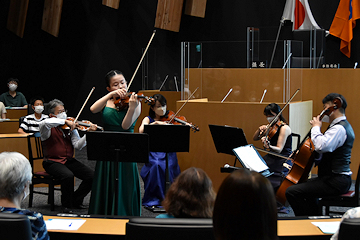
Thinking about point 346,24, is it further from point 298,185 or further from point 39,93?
point 39,93

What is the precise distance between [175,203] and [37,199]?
3450 millimetres

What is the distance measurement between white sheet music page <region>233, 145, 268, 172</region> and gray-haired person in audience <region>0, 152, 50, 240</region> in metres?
2.14

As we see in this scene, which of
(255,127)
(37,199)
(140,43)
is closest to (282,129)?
(255,127)

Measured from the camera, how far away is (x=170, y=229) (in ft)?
4.70

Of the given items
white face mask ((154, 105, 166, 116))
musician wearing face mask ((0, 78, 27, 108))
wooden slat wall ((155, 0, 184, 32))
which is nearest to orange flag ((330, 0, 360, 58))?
wooden slat wall ((155, 0, 184, 32))

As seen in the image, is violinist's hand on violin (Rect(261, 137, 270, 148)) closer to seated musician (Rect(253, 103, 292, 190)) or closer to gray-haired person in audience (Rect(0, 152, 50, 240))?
seated musician (Rect(253, 103, 292, 190))

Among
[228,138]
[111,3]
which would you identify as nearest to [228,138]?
[228,138]

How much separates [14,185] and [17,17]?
787cm

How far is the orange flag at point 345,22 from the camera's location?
656cm

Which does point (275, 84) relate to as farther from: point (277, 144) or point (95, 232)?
point (95, 232)

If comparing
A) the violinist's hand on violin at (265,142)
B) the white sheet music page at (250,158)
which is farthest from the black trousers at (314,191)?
the violinist's hand on violin at (265,142)

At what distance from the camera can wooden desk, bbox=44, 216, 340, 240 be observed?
1.96 m

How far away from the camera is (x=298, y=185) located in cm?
330

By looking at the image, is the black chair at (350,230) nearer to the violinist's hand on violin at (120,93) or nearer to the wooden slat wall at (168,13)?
the violinist's hand on violin at (120,93)
